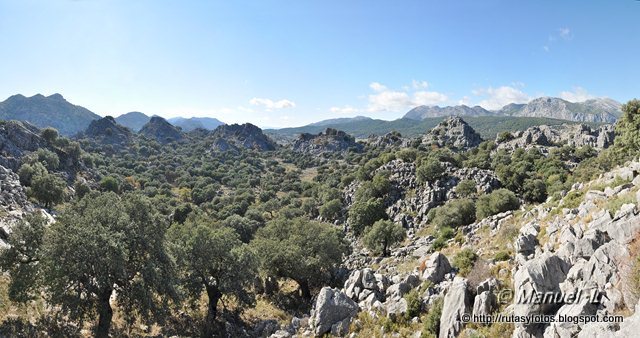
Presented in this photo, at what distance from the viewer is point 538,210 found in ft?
95.6

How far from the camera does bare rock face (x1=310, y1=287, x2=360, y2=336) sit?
2080 cm

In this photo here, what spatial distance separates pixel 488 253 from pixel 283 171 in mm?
170907

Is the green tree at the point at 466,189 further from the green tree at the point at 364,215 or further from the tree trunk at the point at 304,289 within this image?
the tree trunk at the point at 304,289

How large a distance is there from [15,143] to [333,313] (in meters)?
121

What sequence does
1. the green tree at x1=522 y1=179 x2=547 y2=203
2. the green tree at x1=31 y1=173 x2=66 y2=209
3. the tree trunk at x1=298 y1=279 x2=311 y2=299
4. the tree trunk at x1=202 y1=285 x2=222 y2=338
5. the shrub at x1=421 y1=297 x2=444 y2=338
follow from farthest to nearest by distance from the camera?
the green tree at x1=522 y1=179 x2=547 y2=203
the green tree at x1=31 y1=173 x2=66 y2=209
the tree trunk at x1=298 y1=279 x2=311 y2=299
the tree trunk at x1=202 y1=285 x2=222 y2=338
the shrub at x1=421 y1=297 x2=444 y2=338

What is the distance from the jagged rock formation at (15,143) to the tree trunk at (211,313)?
84.5m

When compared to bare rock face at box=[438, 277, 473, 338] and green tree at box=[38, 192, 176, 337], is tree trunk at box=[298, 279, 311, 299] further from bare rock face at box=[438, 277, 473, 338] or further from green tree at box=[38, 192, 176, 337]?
bare rock face at box=[438, 277, 473, 338]

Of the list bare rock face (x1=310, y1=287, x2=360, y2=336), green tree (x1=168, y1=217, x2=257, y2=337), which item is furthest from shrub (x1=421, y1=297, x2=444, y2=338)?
green tree (x1=168, y1=217, x2=257, y2=337)

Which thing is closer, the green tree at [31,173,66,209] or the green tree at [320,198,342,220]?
the green tree at [31,173,66,209]

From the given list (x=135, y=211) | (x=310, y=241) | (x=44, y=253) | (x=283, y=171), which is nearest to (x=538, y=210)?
(x=310, y=241)

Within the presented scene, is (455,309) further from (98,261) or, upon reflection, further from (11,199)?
(11,199)

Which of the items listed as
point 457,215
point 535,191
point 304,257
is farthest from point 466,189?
point 304,257

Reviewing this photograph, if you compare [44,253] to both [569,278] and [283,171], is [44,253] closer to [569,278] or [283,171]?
[569,278]

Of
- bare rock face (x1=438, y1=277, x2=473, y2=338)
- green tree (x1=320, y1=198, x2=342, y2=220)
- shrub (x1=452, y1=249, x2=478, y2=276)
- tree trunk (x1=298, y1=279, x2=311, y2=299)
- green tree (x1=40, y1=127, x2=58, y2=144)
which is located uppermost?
green tree (x1=40, y1=127, x2=58, y2=144)
